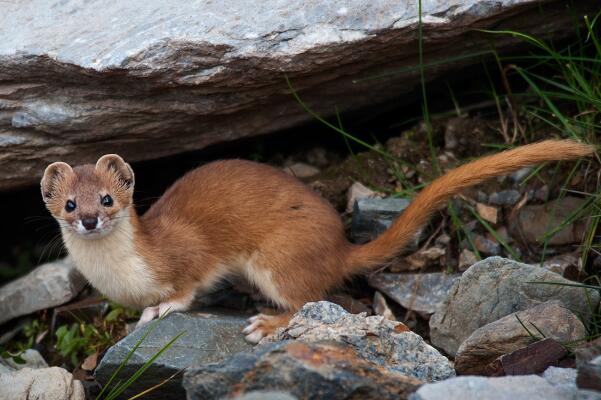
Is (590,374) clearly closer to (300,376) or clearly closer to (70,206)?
(300,376)

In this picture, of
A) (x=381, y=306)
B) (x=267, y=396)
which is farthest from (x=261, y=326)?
(x=267, y=396)

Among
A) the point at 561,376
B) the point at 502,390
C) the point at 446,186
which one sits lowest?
the point at 561,376

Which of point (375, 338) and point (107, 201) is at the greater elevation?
point (107, 201)

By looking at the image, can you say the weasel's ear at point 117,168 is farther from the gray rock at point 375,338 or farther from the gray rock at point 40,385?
the gray rock at point 375,338

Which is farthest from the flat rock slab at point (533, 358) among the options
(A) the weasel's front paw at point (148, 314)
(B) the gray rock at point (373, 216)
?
(A) the weasel's front paw at point (148, 314)

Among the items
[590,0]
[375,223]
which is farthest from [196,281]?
[590,0]

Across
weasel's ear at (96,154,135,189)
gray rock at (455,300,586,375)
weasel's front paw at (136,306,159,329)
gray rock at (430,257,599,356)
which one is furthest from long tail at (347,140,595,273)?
weasel's ear at (96,154,135,189)
